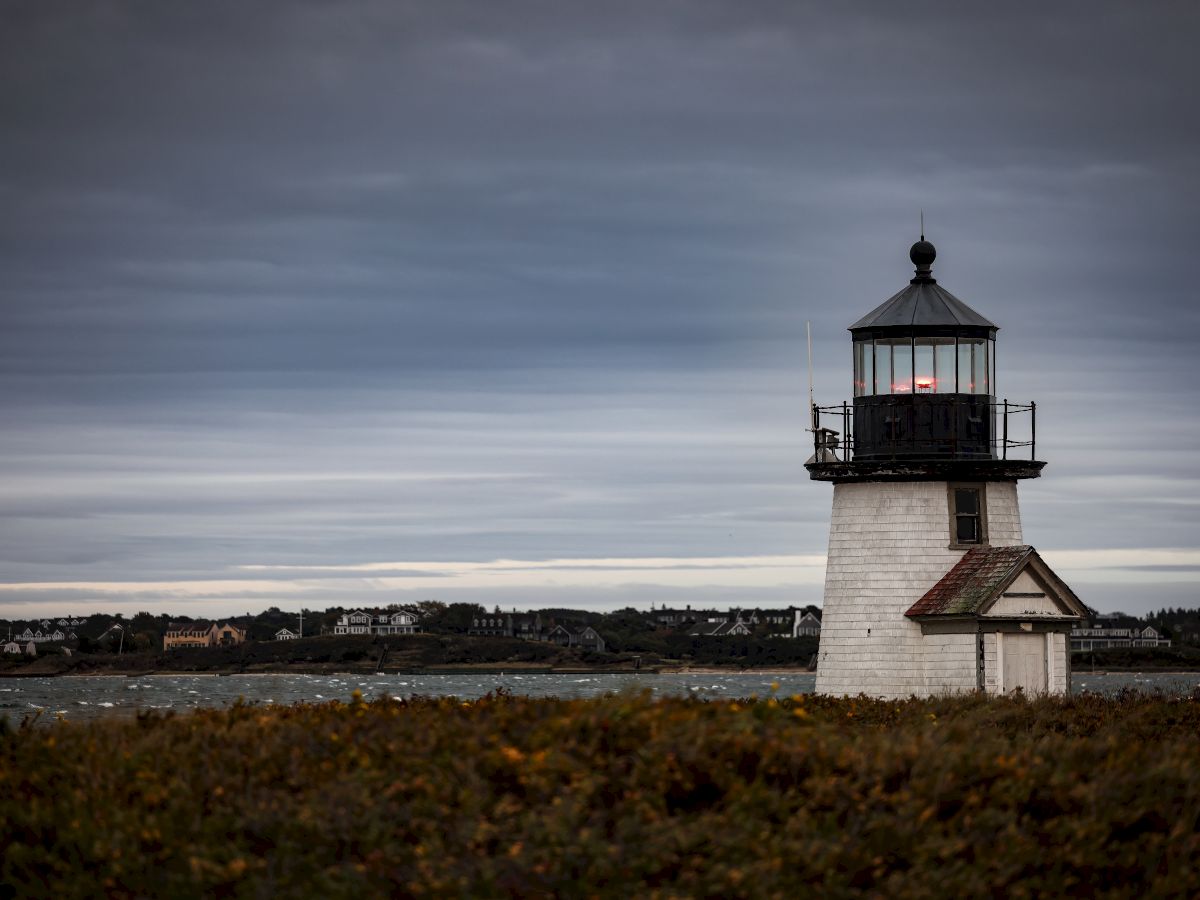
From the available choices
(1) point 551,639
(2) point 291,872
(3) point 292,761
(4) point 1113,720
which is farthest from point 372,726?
(1) point 551,639

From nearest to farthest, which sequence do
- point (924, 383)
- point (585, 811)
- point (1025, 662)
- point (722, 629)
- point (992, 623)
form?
point (585, 811), point (992, 623), point (1025, 662), point (924, 383), point (722, 629)

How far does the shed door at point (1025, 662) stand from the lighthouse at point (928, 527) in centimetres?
2

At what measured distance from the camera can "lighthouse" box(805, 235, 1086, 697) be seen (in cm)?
2630

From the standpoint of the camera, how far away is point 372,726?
13148 mm

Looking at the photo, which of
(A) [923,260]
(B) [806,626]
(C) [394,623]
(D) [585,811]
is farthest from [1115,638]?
(D) [585,811]

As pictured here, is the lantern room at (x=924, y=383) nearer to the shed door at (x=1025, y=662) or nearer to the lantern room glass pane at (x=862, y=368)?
the lantern room glass pane at (x=862, y=368)

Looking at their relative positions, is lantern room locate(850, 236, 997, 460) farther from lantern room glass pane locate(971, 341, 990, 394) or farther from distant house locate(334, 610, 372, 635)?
distant house locate(334, 610, 372, 635)

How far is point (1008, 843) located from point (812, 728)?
191 cm

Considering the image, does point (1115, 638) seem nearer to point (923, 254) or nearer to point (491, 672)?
point (491, 672)

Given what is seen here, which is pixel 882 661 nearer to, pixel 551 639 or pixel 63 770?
pixel 63 770

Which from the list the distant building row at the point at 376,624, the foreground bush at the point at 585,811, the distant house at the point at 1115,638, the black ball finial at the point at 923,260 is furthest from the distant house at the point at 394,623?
the foreground bush at the point at 585,811

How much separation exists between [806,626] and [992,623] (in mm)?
130665

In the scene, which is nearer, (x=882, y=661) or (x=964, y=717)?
(x=964, y=717)

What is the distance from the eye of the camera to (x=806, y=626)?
15550 cm
